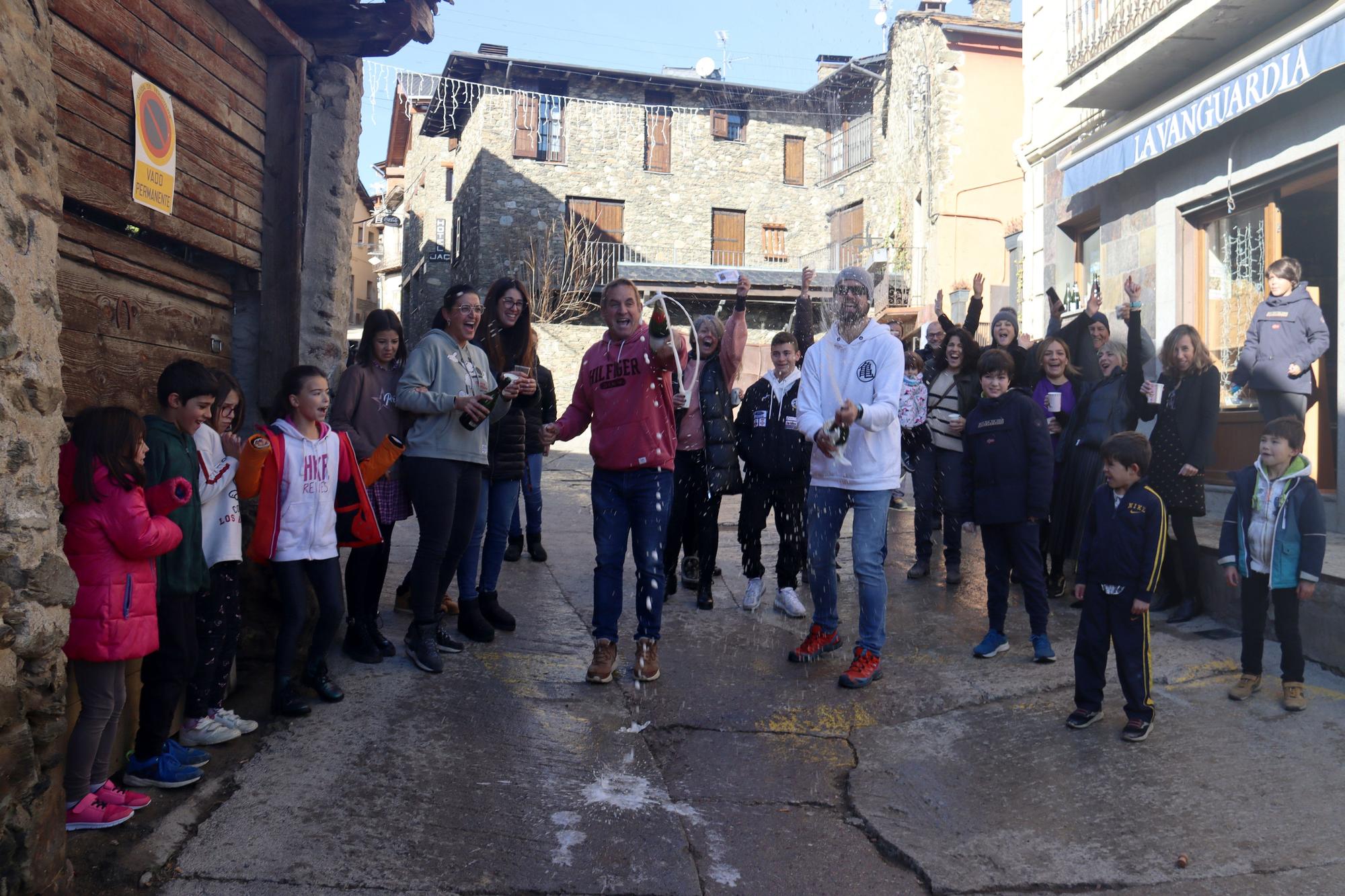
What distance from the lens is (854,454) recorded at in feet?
15.5

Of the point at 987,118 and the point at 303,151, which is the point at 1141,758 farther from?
the point at 987,118

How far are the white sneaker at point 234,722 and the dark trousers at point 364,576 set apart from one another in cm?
96

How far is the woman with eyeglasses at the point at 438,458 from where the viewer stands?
455 centimetres

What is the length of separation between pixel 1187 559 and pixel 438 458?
4330 mm

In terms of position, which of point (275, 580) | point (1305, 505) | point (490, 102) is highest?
point (490, 102)

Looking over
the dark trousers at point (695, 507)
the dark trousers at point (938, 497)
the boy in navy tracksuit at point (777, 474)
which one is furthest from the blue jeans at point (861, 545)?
the dark trousers at point (938, 497)

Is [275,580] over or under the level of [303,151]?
Answer: under

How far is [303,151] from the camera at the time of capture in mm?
5867

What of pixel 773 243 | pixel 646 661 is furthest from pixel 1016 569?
pixel 773 243

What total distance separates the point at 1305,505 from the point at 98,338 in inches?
202

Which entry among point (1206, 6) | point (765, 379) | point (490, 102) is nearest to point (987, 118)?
point (490, 102)

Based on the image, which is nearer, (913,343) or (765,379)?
(765,379)

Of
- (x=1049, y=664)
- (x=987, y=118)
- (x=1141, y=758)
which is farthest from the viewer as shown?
(x=987, y=118)

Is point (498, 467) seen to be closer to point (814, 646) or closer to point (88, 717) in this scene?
point (814, 646)
